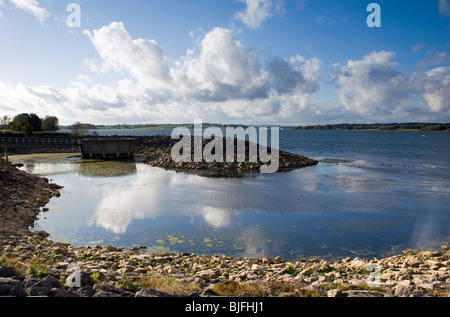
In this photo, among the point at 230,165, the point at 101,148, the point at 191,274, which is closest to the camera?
the point at 191,274

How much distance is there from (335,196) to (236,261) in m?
15.9

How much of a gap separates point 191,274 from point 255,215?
33.3 ft

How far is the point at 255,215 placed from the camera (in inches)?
752

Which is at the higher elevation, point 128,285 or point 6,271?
point 6,271

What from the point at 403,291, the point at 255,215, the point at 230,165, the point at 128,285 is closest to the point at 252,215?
the point at 255,215

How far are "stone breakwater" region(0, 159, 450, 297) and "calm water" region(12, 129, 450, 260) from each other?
161 centimetres

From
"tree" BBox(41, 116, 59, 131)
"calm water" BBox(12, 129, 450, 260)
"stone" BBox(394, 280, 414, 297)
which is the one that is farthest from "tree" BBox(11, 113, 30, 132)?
"stone" BBox(394, 280, 414, 297)

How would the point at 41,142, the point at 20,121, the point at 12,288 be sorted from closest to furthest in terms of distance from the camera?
1. the point at 12,288
2. the point at 41,142
3. the point at 20,121

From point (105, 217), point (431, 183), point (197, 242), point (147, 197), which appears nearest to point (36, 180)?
point (147, 197)

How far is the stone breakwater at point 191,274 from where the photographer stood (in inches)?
261

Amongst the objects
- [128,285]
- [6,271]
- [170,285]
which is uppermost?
[6,271]

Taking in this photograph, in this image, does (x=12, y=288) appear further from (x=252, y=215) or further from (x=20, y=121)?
(x=20, y=121)
